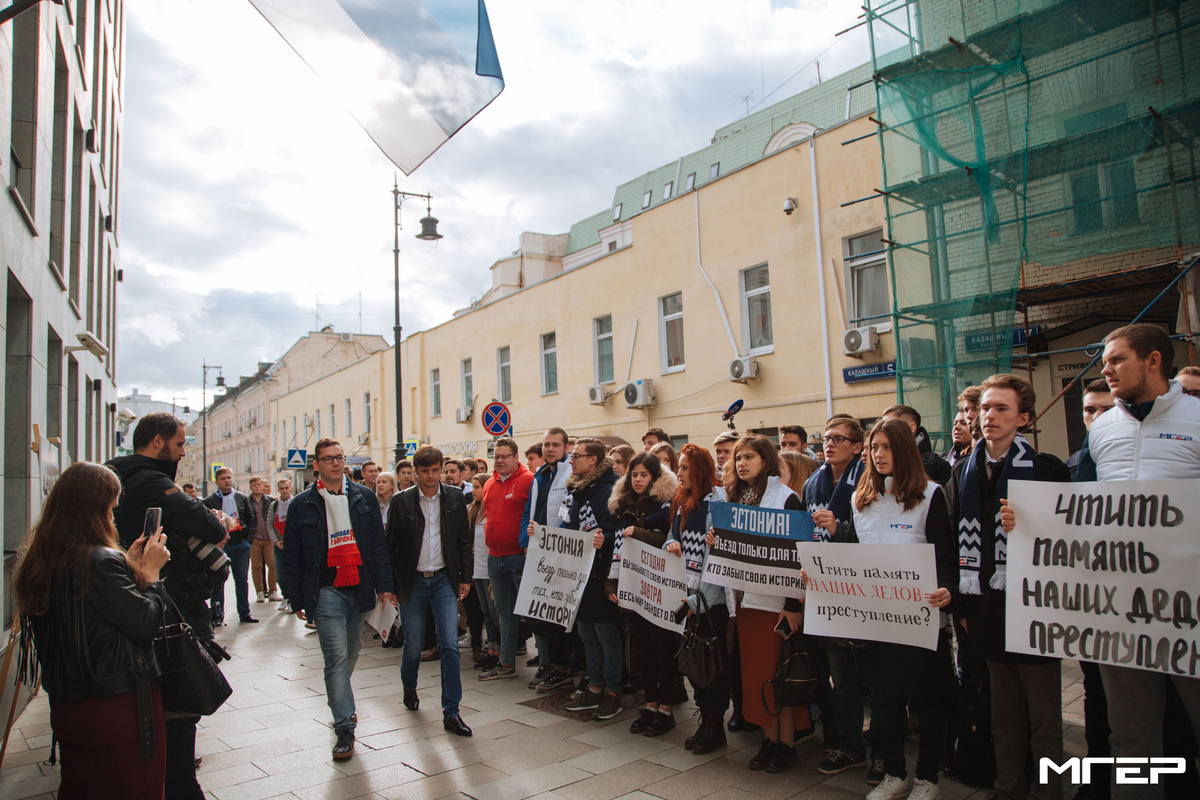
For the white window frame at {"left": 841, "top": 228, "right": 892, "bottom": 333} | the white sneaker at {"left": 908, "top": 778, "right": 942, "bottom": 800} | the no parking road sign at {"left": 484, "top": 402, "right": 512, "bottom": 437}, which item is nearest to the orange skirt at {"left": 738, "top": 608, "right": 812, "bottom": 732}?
the white sneaker at {"left": 908, "top": 778, "right": 942, "bottom": 800}

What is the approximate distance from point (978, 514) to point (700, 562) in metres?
1.84

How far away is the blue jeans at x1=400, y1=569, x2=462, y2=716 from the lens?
573cm

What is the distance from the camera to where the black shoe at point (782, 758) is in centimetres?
464

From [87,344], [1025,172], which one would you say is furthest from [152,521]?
[1025,172]

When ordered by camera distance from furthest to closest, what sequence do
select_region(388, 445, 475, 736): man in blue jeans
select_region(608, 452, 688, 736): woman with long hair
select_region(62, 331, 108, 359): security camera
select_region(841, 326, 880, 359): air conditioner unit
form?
1. select_region(841, 326, 880, 359): air conditioner unit
2. select_region(62, 331, 108, 359): security camera
3. select_region(388, 445, 475, 736): man in blue jeans
4. select_region(608, 452, 688, 736): woman with long hair

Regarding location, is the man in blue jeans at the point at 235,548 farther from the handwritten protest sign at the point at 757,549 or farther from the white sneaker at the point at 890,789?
the white sneaker at the point at 890,789

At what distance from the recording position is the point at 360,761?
514cm

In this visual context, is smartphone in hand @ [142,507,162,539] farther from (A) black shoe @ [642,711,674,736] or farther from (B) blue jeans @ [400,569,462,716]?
(A) black shoe @ [642,711,674,736]

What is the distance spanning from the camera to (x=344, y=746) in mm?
5230

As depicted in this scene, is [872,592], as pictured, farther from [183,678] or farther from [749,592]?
[183,678]

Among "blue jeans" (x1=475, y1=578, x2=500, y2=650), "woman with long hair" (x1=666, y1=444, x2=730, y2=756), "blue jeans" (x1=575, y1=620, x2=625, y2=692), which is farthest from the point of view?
"blue jeans" (x1=475, y1=578, x2=500, y2=650)

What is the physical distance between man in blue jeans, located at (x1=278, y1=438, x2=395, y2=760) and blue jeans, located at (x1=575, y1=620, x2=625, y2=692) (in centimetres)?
162

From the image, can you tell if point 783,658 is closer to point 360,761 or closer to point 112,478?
point 360,761

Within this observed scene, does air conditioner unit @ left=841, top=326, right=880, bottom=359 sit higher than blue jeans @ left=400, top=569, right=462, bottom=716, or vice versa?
air conditioner unit @ left=841, top=326, right=880, bottom=359
